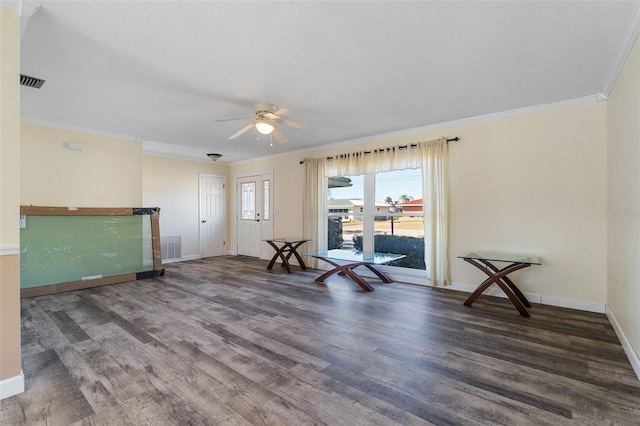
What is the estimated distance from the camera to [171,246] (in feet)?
21.6

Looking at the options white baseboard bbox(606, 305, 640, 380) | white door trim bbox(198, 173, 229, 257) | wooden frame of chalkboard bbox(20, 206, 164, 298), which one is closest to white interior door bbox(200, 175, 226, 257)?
white door trim bbox(198, 173, 229, 257)

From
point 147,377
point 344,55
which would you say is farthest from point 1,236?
point 344,55

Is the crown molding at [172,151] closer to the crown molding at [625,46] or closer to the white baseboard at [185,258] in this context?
the white baseboard at [185,258]

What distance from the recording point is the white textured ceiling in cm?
194

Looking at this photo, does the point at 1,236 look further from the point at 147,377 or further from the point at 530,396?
the point at 530,396

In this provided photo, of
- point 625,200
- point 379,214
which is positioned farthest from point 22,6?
point 625,200

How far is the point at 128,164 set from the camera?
512cm

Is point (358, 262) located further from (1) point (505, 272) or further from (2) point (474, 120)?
(2) point (474, 120)

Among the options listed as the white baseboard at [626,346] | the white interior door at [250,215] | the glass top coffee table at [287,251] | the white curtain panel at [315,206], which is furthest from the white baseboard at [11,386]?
the white interior door at [250,215]

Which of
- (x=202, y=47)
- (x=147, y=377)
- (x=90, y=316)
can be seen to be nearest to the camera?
(x=147, y=377)

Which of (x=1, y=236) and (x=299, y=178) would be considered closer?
(x=1, y=236)

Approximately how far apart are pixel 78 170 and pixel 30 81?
2.02 meters

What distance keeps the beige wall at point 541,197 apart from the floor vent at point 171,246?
5648 millimetres

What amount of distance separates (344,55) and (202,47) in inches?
44.5
